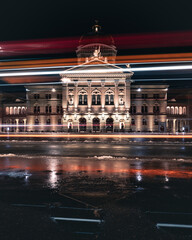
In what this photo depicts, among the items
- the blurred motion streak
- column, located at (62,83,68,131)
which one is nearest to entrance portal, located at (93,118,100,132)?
column, located at (62,83,68,131)

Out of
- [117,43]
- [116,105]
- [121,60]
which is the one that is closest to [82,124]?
[116,105]

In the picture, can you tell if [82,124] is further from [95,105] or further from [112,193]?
[112,193]

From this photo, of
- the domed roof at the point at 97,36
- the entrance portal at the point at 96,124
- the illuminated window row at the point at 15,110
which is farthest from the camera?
the domed roof at the point at 97,36

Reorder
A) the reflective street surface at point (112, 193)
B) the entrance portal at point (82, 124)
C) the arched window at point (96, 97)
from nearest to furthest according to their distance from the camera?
the reflective street surface at point (112, 193) → the entrance portal at point (82, 124) → the arched window at point (96, 97)

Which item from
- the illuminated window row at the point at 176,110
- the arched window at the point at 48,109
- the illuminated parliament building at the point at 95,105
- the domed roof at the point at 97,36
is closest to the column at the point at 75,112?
the illuminated parliament building at the point at 95,105

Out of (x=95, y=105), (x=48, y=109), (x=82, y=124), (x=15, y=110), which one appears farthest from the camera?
(x=15, y=110)

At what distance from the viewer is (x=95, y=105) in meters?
55.3

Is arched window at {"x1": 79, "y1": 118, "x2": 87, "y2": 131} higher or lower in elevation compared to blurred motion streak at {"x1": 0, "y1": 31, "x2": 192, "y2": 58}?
lower

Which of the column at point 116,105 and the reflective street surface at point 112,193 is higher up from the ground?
the column at point 116,105

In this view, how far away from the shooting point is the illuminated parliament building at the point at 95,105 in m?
54.3

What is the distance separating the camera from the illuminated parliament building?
54.3 meters

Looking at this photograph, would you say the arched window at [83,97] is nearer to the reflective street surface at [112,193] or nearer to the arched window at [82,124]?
the arched window at [82,124]

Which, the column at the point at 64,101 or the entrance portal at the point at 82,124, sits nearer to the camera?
the entrance portal at the point at 82,124

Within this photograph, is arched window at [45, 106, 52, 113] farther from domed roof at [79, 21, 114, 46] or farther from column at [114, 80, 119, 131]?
domed roof at [79, 21, 114, 46]
